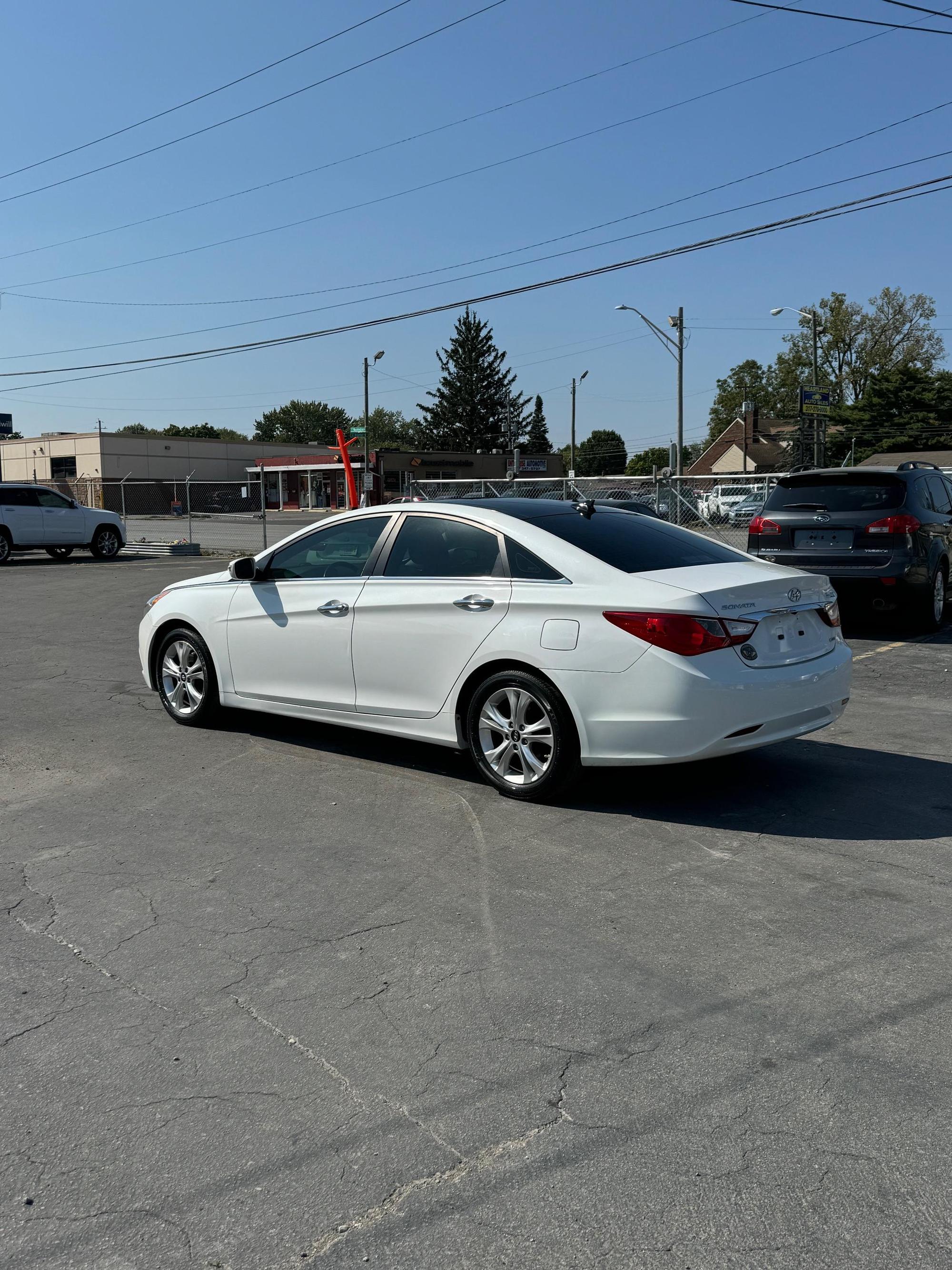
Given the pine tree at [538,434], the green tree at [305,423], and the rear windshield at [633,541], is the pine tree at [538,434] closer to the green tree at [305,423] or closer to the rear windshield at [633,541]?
the green tree at [305,423]

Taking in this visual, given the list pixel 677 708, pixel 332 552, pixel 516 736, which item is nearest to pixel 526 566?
pixel 516 736

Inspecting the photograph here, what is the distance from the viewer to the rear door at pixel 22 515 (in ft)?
82.2

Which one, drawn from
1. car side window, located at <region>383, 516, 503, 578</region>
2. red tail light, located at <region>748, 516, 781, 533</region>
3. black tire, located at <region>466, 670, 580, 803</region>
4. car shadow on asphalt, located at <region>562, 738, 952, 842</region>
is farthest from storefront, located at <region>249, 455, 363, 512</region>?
black tire, located at <region>466, 670, 580, 803</region>

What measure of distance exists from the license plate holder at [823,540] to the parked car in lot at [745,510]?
6.57 metres

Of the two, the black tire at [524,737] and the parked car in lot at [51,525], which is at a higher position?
the parked car in lot at [51,525]

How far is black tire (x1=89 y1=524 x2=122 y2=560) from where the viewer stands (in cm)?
2680

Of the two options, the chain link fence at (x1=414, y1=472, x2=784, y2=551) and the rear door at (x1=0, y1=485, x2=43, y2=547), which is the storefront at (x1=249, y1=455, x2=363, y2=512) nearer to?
the rear door at (x1=0, y1=485, x2=43, y2=547)

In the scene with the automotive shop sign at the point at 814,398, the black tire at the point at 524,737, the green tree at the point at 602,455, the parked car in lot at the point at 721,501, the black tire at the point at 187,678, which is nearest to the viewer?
the black tire at the point at 524,737

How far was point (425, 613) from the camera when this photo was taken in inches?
248

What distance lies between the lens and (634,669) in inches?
215

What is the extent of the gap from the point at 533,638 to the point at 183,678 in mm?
3189

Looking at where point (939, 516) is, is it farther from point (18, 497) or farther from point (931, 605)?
point (18, 497)

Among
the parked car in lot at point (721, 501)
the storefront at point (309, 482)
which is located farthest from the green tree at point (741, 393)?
the parked car in lot at point (721, 501)

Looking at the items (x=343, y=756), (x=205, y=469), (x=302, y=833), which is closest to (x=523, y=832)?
(x=302, y=833)
